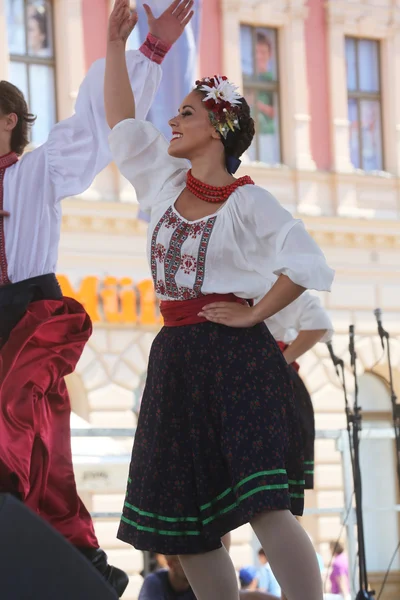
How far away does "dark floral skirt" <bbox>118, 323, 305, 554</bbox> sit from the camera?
292 cm

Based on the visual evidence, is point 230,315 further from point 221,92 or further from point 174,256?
point 221,92

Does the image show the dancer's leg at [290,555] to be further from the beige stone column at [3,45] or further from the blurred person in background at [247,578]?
the beige stone column at [3,45]

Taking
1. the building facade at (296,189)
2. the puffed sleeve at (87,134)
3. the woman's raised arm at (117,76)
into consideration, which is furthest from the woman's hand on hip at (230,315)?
the building facade at (296,189)

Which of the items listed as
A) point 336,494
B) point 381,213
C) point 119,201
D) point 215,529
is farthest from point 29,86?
point 215,529

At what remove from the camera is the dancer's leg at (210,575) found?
296cm

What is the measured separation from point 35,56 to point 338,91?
4030mm

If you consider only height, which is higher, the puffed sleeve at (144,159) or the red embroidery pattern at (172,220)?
the puffed sleeve at (144,159)

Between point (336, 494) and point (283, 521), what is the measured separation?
1150 cm

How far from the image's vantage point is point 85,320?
141 inches

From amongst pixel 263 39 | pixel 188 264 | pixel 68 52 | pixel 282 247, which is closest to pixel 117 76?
pixel 188 264

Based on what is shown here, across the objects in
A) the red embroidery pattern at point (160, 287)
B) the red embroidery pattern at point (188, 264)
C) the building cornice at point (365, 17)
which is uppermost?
the building cornice at point (365, 17)

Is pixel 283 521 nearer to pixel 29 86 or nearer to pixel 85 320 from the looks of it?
pixel 85 320

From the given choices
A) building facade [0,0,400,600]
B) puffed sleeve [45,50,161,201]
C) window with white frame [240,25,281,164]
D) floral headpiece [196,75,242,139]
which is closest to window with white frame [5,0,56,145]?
building facade [0,0,400,600]

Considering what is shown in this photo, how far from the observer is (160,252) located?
3.12 meters
